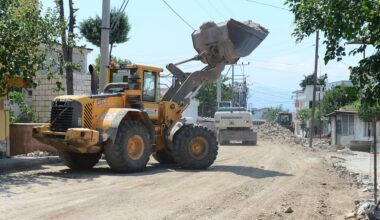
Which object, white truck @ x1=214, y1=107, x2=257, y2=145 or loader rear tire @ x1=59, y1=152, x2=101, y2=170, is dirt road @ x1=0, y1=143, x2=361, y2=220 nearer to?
loader rear tire @ x1=59, y1=152, x2=101, y2=170

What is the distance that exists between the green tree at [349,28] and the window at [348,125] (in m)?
43.4

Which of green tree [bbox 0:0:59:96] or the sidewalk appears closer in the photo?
green tree [bbox 0:0:59:96]

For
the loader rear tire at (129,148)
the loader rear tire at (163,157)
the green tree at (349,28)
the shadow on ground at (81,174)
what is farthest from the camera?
the loader rear tire at (163,157)

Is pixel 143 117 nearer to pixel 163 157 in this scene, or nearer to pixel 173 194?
pixel 163 157

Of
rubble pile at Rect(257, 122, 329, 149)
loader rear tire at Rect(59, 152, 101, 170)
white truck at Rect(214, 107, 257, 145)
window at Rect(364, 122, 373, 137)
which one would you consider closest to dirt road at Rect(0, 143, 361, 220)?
loader rear tire at Rect(59, 152, 101, 170)

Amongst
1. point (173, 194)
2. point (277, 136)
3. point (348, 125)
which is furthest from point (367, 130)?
point (173, 194)

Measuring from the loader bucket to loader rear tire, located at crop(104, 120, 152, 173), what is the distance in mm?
3381

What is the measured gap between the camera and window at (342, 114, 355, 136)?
164 feet

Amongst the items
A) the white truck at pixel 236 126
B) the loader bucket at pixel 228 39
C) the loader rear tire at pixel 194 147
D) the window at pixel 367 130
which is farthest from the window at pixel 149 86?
the window at pixel 367 130

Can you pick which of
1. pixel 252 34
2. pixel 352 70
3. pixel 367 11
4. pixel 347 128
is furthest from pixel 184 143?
pixel 347 128

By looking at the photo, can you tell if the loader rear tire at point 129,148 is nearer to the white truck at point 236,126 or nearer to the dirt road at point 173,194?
the dirt road at point 173,194

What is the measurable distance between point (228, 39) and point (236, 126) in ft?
61.4

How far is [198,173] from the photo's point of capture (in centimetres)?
Answer: 1511

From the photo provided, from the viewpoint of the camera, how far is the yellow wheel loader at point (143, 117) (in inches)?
578
